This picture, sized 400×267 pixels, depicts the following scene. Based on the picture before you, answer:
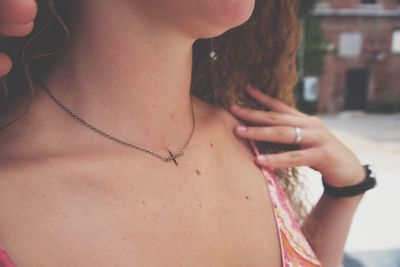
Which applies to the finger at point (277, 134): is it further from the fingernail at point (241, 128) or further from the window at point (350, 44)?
the window at point (350, 44)

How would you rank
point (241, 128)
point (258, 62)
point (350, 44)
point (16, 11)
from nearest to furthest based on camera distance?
1. point (16, 11)
2. point (241, 128)
3. point (258, 62)
4. point (350, 44)

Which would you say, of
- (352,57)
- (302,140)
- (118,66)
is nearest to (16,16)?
(118,66)

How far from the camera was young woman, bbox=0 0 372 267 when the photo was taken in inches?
21.3

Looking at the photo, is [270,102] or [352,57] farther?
[352,57]

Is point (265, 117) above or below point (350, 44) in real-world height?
above

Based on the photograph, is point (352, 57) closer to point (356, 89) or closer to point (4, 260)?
point (356, 89)

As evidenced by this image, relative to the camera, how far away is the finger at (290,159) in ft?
2.79

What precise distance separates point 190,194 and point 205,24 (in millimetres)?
259

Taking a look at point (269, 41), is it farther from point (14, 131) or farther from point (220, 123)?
point (14, 131)

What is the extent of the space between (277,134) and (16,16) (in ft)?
1.91

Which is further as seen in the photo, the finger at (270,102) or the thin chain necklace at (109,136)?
the finger at (270,102)

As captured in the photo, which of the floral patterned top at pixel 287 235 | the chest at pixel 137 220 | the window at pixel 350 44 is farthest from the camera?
the window at pixel 350 44

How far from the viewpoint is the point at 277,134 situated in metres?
0.88

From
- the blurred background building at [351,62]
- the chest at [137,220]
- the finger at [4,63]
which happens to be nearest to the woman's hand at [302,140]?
the chest at [137,220]
